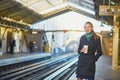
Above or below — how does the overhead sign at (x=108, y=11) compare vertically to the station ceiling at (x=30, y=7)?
below

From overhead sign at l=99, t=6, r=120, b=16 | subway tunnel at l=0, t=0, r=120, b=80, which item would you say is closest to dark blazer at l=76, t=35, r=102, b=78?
subway tunnel at l=0, t=0, r=120, b=80

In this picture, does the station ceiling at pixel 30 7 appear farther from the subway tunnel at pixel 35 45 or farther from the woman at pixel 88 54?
the woman at pixel 88 54

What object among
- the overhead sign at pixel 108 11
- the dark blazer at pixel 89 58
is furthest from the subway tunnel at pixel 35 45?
the dark blazer at pixel 89 58

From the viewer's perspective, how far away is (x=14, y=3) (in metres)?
31.4

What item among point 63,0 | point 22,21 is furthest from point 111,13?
point 63,0

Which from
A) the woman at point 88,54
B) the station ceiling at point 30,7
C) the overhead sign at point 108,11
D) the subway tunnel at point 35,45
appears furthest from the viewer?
the station ceiling at point 30,7

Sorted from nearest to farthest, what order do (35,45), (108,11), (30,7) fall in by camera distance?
1. (108,11)
2. (30,7)
3. (35,45)

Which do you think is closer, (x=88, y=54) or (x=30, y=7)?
(x=88, y=54)

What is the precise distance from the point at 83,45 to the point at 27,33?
38.9 meters

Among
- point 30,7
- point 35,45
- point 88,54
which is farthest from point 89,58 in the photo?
point 35,45

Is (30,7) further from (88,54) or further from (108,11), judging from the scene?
(88,54)

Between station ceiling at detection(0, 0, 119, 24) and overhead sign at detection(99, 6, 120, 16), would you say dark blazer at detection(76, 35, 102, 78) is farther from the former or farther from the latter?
station ceiling at detection(0, 0, 119, 24)

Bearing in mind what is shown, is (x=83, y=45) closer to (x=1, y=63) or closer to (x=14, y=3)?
(x=1, y=63)

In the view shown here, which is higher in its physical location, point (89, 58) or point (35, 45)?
point (89, 58)
